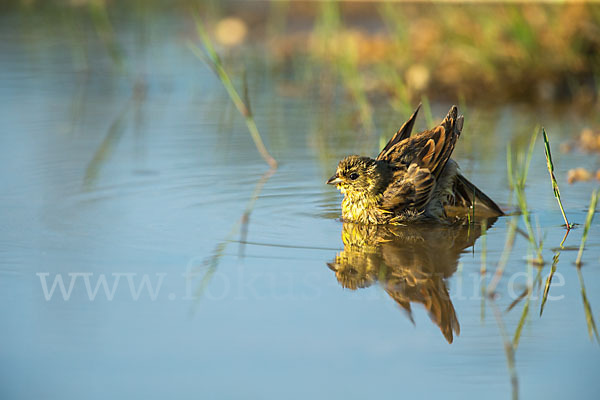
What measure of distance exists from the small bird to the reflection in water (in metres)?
0.11

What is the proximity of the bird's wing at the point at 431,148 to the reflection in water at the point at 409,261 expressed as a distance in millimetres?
428

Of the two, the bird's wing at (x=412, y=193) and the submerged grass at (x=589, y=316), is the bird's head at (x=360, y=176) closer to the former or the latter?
the bird's wing at (x=412, y=193)

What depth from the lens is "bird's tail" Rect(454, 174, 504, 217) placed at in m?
5.66

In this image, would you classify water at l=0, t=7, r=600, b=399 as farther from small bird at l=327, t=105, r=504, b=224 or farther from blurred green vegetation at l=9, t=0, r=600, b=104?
blurred green vegetation at l=9, t=0, r=600, b=104

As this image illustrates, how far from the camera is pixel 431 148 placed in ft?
18.8

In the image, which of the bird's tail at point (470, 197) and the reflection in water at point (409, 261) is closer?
the reflection in water at point (409, 261)

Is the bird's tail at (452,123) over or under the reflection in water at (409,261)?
over

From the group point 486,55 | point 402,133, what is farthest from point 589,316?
point 486,55

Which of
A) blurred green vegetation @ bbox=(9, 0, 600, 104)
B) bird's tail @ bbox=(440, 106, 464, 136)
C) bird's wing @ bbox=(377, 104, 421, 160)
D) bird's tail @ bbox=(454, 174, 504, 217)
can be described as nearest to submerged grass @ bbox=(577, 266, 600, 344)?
bird's tail @ bbox=(454, 174, 504, 217)

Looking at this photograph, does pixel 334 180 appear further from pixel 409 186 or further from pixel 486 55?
pixel 486 55

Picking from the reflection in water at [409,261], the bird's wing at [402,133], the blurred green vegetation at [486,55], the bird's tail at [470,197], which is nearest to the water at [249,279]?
the reflection in water at [409,261]

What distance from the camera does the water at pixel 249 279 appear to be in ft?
10.9

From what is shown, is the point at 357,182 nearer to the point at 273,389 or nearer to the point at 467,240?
the point at 467,240

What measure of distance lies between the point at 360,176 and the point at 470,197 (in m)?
0.77
